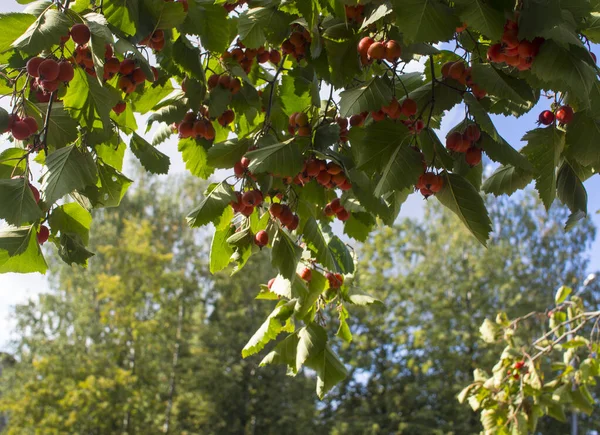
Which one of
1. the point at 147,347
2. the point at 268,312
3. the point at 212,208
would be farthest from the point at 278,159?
the point at 268,312

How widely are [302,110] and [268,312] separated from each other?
711 inches

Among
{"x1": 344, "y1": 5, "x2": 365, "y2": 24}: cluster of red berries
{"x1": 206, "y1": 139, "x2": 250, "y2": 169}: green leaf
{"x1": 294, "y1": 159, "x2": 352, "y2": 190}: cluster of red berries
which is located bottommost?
{"x1": 294, "y1": 159, "x2": 352, "y2": 190}: cluster of red berries

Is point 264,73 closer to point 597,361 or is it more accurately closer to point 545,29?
point 545,29

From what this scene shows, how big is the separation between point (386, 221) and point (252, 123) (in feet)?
1.97

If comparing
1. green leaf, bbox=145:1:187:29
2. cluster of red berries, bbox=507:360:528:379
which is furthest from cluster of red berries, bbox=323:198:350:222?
cluster of red berries, bbox=507:360:528:379

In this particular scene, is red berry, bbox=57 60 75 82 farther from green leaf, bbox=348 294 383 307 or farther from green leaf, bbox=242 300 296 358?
green leaf, bbox=348 294 383 307

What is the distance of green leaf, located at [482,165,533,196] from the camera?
1471mm

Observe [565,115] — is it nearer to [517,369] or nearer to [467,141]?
[467,141]

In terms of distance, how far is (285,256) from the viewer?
60.8 inches

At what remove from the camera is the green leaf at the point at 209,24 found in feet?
4.61

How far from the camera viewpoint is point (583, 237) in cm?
2255

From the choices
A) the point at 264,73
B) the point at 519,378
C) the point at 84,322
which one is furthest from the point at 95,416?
the point at 264,73

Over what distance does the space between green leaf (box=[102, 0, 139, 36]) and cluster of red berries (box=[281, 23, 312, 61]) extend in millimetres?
476

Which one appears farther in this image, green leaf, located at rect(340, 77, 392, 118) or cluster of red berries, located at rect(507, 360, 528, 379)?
cluster of red berries, located at rect(507, 360, 528, 379)
